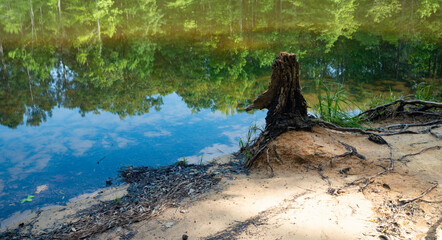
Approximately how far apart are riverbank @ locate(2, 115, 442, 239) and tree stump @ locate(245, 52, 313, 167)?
149 millimetres

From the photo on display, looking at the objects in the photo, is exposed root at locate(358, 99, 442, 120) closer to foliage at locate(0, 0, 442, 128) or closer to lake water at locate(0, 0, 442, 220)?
foliage at locate(0, 0, 442, 128)

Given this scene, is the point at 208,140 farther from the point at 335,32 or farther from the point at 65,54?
the point at 335,32

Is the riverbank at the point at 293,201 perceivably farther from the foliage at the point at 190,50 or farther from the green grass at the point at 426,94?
the foliage at the point at 190,50

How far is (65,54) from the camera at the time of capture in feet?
54.5

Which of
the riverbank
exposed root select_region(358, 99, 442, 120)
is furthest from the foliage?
the riverbank

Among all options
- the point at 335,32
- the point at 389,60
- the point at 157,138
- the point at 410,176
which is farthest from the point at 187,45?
the point at 410,176

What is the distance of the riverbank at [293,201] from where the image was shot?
2639mm

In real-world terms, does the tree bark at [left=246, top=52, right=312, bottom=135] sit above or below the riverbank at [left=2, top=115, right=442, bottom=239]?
above

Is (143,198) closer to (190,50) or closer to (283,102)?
(283,102)

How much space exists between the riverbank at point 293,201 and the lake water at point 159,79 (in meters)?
1.18

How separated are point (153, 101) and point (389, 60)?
9.13 metres

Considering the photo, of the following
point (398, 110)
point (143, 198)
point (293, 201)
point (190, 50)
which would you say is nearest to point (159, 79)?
point (190, 50)

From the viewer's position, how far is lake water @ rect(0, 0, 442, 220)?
18.0ft

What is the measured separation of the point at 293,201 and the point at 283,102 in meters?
1.57
